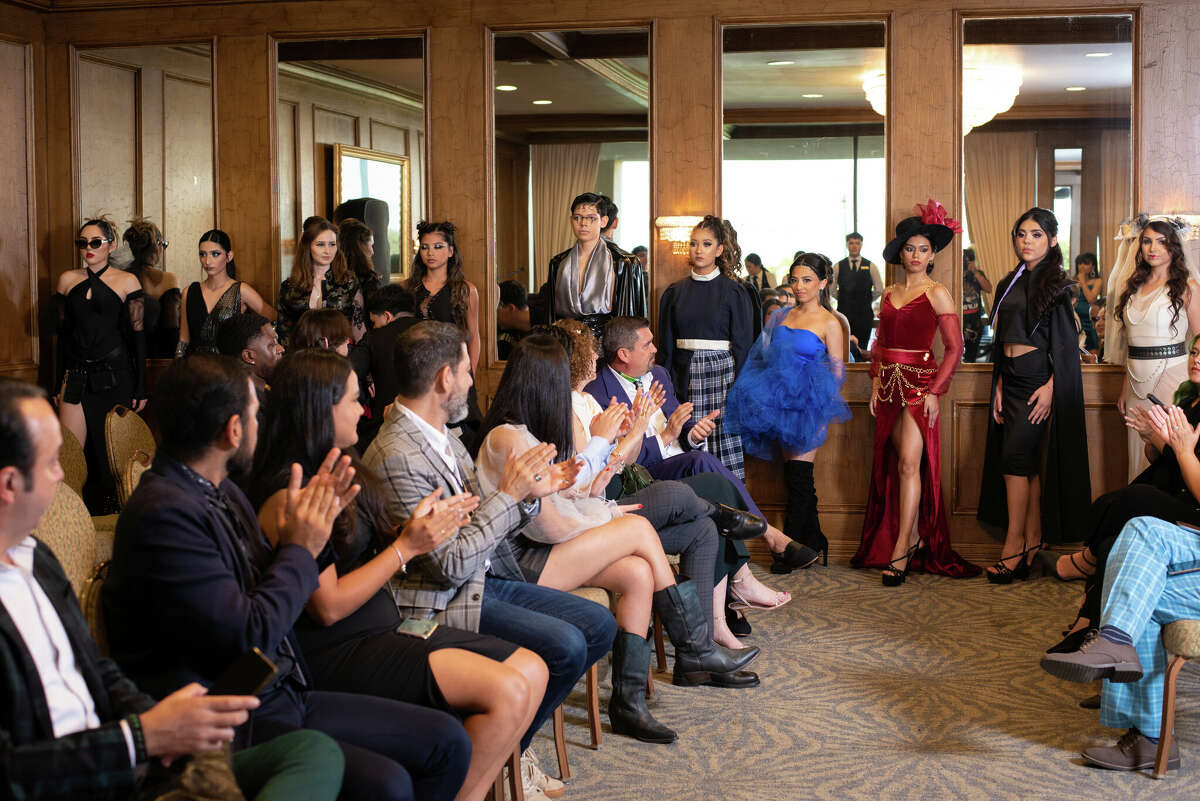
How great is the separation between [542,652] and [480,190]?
12.5 feet

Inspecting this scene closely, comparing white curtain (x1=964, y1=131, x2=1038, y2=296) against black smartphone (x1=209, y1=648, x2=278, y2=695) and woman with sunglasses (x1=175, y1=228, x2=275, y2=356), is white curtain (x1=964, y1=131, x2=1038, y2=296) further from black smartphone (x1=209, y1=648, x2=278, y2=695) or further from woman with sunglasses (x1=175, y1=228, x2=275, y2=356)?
black smartphone (x1=209, y1=648, x2=278, y2=695)

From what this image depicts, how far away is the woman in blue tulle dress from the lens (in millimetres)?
5809

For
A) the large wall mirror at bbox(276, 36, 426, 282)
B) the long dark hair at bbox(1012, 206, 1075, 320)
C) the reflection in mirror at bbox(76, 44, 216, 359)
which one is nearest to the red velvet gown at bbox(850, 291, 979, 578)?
the long dark hair at bbox(1012, 206, 1075, 320)

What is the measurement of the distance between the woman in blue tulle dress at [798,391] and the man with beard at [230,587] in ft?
12.2

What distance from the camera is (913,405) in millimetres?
5773

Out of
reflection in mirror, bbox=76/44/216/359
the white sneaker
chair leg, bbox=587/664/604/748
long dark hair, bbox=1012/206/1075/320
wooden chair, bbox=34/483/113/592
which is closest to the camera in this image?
wooden chair, bbox=34/483/113/592

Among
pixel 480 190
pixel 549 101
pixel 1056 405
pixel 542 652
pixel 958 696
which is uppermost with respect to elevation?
pixel 549 101

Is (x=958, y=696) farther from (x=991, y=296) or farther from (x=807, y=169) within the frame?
(x=807, y=169)

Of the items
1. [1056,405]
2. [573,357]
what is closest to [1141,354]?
[1056,405]

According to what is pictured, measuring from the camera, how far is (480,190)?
20.8ft

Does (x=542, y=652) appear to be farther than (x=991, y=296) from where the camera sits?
No

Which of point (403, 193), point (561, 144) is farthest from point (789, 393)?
point (403, 193)

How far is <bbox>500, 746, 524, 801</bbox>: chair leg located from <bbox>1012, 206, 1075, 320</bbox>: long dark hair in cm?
369

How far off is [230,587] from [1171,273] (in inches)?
186
